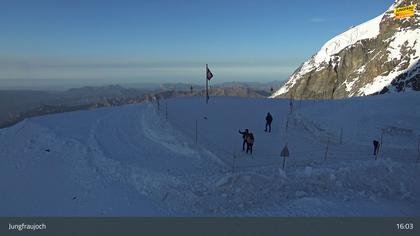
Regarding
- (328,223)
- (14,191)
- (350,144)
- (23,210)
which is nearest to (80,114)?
(14,191)

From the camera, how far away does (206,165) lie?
69.5ft

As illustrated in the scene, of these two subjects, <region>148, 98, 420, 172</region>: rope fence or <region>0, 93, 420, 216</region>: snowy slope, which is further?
<region>148, 98, 420, 172</region>: rope fence

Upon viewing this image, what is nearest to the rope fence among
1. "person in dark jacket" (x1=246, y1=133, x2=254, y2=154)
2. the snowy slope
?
the snowy slope

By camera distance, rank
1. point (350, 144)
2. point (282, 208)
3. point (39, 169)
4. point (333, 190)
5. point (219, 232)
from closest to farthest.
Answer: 1. point (219, 232)
2. point (282, 208)
3. point (333, 190)
4. point (39, 169)
5. point (350, 144)

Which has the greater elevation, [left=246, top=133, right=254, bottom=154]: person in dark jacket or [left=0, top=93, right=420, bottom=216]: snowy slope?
[left=246, top=133, right=254, bottom=154]: person in dark jacket

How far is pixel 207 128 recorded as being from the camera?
28.4 meters

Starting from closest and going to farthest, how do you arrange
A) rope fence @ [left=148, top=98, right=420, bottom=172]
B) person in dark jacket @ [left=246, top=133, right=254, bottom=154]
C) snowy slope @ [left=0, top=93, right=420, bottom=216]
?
snowy slope @ [left=0, top=93, right=420, bottom=216]
rope fence @ [left=148, top=98, right=420, bottom=172]
person in dark jacket @ [left=246, top=133, right=254, bottom=154]

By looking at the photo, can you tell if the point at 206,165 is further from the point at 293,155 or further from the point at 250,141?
the point at 293,155

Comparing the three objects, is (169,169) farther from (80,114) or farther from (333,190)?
(80,114)

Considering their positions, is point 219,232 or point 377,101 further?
point 377,101

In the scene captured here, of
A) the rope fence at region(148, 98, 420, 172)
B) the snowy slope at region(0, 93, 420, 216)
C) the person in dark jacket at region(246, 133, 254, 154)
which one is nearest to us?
the snowy slope at region(0, 93, 420, 216)

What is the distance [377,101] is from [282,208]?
84.7ft

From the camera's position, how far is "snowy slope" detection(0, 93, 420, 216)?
17.4 m

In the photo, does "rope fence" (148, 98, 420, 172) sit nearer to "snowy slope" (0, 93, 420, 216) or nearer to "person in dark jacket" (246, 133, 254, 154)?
"snowy slope" (0, 93, 420, 216)
